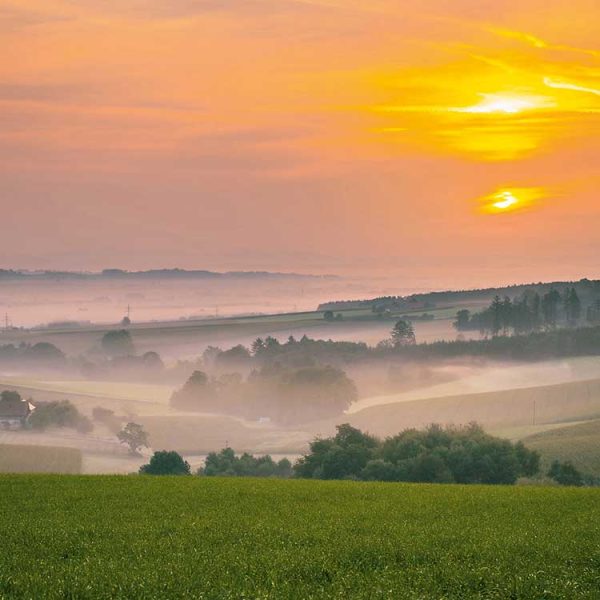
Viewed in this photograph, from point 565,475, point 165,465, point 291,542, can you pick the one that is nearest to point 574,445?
point 565,475

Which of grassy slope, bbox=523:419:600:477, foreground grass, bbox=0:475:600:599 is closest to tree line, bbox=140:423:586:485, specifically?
grassy slope, bbox=523:419:600:477

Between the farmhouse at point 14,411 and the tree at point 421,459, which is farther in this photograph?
the farmhouse at point 14,411

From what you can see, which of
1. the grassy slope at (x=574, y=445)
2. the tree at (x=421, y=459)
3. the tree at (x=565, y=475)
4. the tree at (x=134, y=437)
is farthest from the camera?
the tree at (x=134, y=437)

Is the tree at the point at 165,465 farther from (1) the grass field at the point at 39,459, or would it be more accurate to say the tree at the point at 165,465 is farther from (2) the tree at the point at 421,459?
(1) the grass field at the point at 39,459

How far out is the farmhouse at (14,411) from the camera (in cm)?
18112

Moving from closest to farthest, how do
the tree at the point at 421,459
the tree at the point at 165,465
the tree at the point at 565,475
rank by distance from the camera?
the tree at the point at 421,459 < the tree at the point at 565,475 < the tree at the point at 165,465

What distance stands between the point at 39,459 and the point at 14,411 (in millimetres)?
35467

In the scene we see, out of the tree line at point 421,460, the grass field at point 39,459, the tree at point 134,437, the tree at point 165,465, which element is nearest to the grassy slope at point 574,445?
→ the tree line at point 421,460

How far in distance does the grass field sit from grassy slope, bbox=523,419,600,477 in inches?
2656

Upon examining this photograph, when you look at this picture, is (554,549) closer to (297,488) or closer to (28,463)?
(297,488)

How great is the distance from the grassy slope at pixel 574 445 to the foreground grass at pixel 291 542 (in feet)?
261

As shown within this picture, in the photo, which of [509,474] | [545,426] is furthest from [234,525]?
[545,426]

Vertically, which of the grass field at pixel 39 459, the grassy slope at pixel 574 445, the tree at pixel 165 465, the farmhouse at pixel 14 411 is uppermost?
the farmhouse at pixel 14 411

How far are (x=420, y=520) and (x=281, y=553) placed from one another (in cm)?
943
